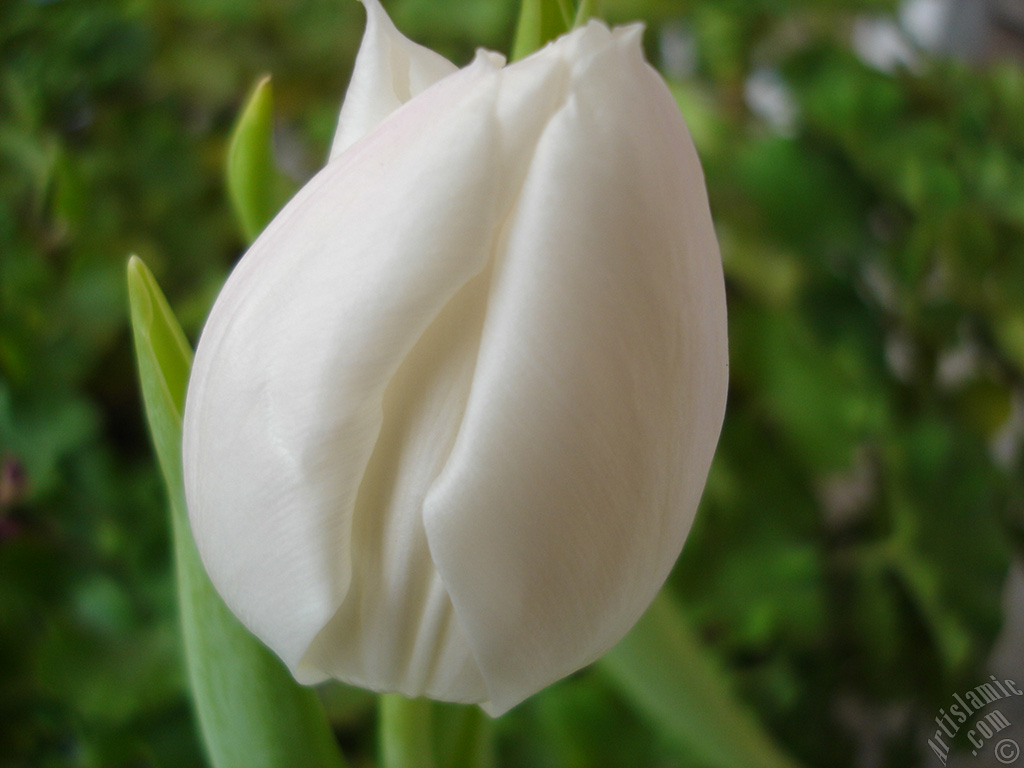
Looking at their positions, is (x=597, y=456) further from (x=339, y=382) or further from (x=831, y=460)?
(x=831, y=460)

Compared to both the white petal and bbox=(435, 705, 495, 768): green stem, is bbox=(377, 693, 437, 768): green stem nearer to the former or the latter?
bbox=(435, 705, 495, 768): green stem

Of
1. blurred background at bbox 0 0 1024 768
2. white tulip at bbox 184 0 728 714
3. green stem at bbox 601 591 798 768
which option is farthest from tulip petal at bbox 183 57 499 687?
blurred background at bbox 0 0 1024 768

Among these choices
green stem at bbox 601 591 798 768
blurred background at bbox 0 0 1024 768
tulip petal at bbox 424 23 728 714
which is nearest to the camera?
tulip petal at bbox 424 23 728 714

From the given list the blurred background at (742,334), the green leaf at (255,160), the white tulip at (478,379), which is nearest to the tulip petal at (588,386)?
the white tulip at (478,379)

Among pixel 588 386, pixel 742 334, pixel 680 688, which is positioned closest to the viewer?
pixel 588 386

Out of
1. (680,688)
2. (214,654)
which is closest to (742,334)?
(680,688)

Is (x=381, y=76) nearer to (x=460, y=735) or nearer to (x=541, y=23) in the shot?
(x=541, y=23)
